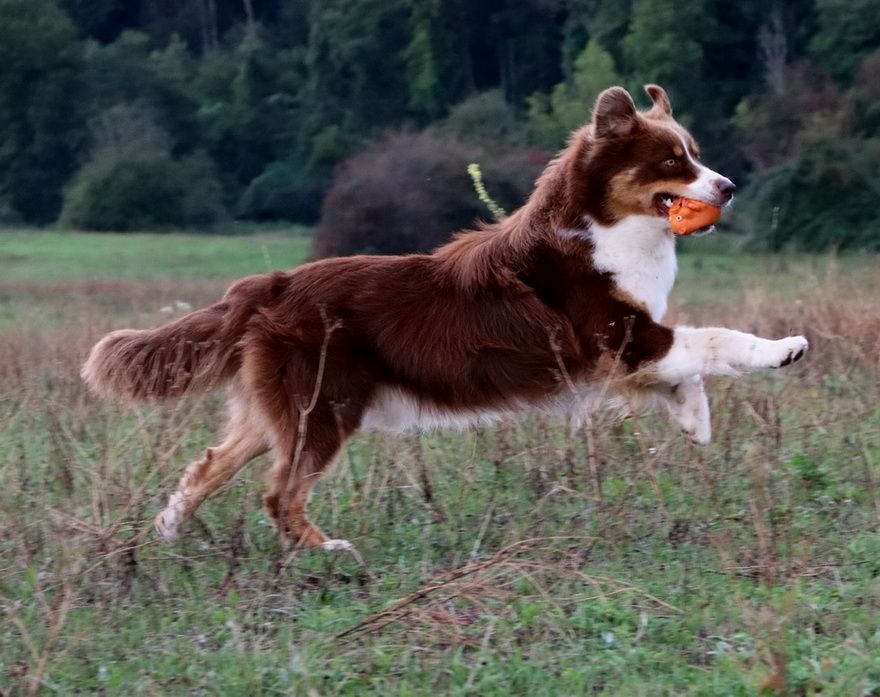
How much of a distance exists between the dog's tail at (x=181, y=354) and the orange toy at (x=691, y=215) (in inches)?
73.8

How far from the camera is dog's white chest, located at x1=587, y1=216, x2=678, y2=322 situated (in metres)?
6.13

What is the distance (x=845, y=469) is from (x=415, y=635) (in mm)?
2808

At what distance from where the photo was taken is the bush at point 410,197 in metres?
24.7

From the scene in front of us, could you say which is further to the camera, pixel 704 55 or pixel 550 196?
pixel 704 55

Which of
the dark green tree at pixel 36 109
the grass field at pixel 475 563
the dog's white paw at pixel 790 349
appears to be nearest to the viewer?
the grass field at pixel 475 563

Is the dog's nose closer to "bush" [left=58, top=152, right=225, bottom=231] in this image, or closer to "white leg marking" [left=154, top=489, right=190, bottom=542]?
"white leg marking" [left=154, top=489, right=190, bottom=542]

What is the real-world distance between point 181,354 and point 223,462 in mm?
522

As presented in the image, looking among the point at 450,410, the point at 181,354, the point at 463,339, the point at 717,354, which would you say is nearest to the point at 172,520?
the point at 181,354

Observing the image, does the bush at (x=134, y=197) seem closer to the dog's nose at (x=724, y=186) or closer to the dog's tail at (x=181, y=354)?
the dog's tail at (x=181, y=354)

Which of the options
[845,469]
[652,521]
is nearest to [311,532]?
[652,521]

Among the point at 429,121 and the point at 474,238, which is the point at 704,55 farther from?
the point at 474,238

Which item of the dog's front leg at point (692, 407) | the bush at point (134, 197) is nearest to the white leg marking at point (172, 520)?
the dog's front leg at point (692, 407)

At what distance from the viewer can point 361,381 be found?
5.86 m

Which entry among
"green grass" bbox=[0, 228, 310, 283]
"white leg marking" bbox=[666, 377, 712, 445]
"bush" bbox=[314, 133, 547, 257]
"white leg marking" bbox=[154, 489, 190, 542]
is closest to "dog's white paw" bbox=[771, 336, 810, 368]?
"white leg marking" bbox=[666, 377, 712, 445]
